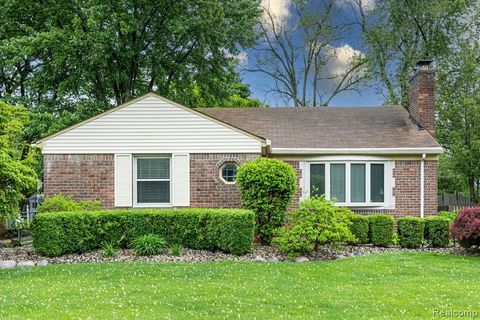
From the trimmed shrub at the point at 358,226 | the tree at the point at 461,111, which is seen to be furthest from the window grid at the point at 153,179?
the tree at the point at 461,111

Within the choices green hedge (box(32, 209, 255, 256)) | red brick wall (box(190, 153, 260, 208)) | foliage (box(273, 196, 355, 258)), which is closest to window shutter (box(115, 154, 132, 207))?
red brick wall (box(190, 153, 260, 208))

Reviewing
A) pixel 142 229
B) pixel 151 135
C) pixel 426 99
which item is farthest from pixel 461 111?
pixel 142 229

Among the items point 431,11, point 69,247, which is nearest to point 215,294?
point 69,247

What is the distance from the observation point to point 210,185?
13.0 m

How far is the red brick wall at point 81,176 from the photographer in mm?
12898

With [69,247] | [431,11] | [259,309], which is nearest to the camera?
[259,309]

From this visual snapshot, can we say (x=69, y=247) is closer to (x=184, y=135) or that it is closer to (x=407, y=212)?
(x=184, y=135)

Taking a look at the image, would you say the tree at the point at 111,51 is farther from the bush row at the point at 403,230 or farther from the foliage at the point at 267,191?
the bush row at the point at 403,230

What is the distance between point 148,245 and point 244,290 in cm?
392

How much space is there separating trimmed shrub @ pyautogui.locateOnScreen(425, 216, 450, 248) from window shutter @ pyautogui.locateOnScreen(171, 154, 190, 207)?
262 inches

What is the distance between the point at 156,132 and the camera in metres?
13.0

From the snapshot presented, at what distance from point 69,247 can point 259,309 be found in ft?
20.2

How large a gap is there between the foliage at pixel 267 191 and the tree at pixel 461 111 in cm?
1538

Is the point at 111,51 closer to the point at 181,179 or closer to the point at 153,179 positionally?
the point at 153,179
